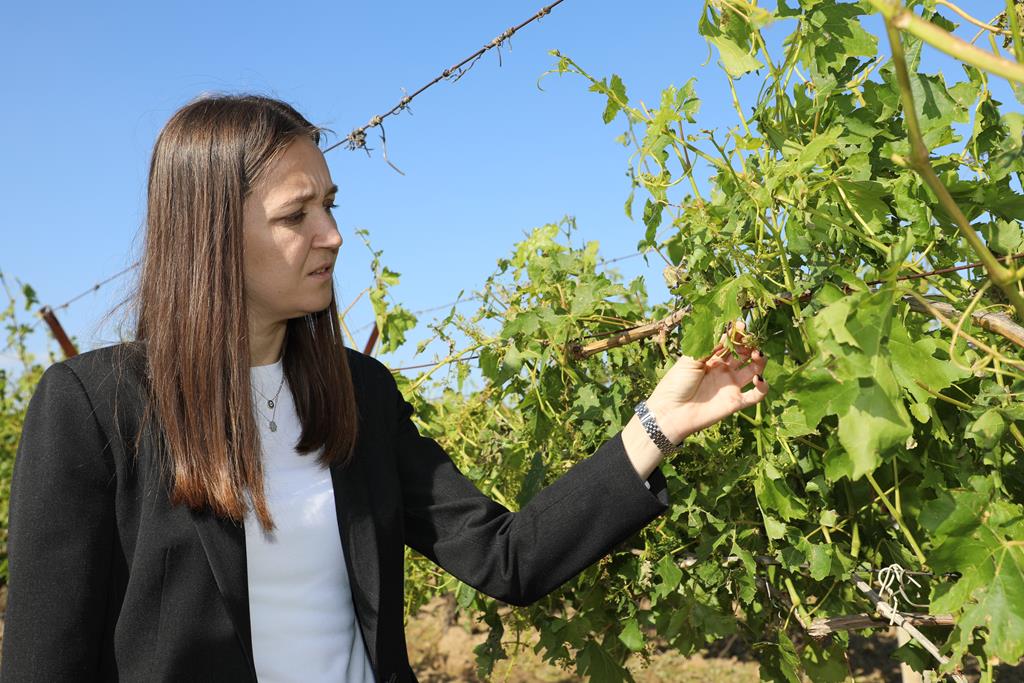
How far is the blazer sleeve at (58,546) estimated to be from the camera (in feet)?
5.03

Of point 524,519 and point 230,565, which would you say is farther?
point 524,519

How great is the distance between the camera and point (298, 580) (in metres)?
1.72

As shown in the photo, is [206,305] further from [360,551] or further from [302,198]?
[360,551]

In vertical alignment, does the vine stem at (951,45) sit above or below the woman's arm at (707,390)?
above

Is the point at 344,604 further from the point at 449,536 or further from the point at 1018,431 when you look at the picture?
the point at 1018,431

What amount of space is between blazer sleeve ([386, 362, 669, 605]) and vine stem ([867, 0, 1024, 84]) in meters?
1.04

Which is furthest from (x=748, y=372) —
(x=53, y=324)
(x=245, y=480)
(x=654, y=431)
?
(x=53, y=324)

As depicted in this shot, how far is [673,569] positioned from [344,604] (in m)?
0.79

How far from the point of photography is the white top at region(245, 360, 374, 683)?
167 centimetres

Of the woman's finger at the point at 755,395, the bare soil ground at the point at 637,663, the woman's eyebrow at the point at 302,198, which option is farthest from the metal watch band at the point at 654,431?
the bare soil ground at the point at 637,663

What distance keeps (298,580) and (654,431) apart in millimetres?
650

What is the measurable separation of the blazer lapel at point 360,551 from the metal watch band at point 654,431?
52 centimetres

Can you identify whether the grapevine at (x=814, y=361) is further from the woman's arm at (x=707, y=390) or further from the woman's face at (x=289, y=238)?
the woman's face at (x=289, y=238)

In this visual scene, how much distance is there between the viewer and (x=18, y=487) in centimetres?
159
